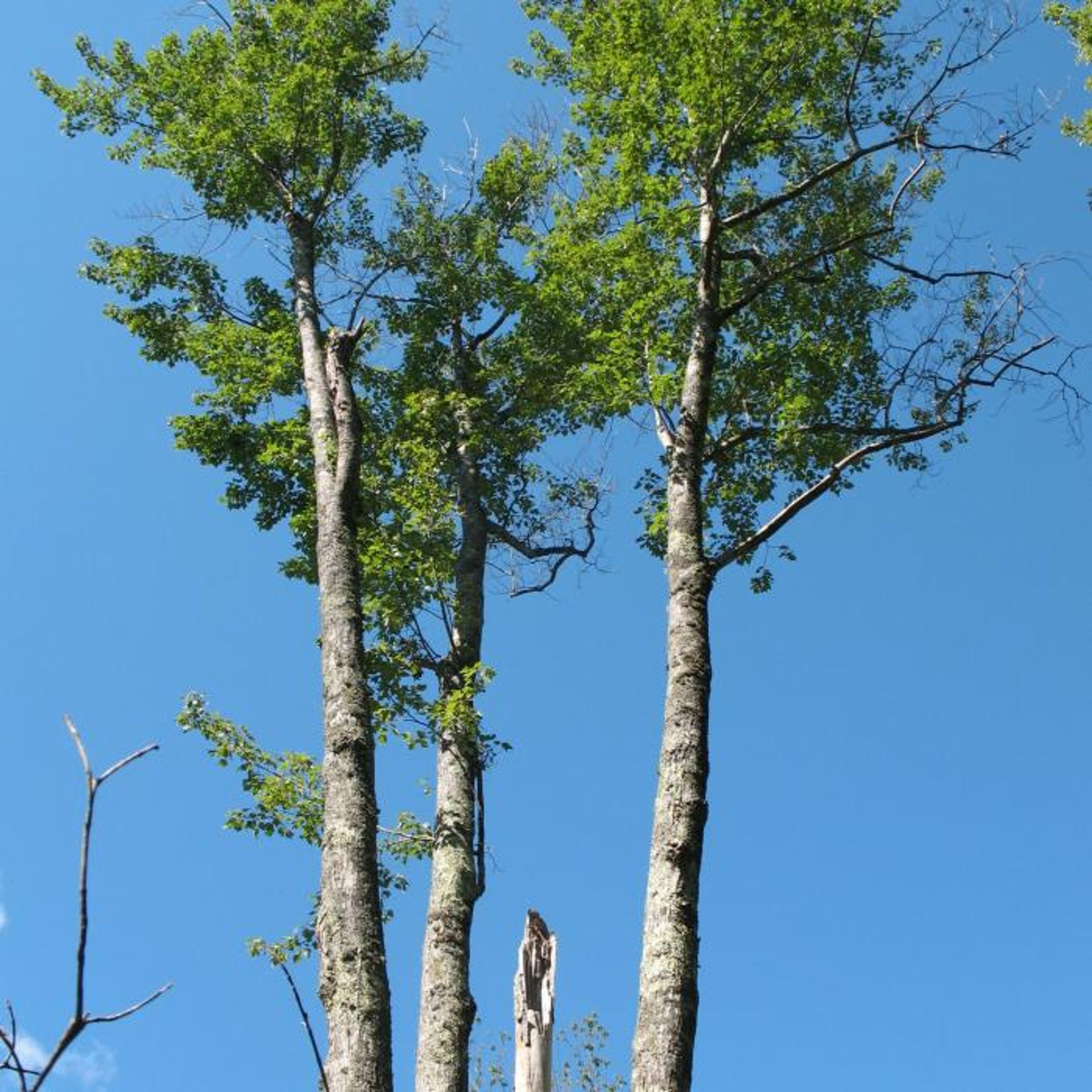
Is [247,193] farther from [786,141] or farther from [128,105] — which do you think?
[786,141]

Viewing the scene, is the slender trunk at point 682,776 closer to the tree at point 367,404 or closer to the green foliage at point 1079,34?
the tree at point 367,404

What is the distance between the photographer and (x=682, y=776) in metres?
8.04

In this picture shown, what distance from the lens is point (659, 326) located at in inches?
522

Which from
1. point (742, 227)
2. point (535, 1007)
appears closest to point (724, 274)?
point (742, 227)

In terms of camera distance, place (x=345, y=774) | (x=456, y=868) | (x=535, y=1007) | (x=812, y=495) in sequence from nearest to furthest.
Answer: (x=535, y=1007)
(x=345, y=774)
(x=812, y=495)
(x=456, y=868)

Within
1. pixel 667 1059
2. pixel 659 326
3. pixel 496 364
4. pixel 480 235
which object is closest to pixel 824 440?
pixel 659 326

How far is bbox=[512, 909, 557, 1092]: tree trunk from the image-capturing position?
679cm

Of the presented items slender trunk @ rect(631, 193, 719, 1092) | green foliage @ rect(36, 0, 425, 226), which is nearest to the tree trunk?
slender trunk @ rect(631, 193, 719, 1092)

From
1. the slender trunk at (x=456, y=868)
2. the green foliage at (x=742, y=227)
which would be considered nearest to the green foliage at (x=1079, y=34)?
the green foliage at (x=742, y=227)

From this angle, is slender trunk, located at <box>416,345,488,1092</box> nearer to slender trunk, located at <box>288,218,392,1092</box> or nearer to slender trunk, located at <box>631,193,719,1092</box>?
slender trunk, located at <box>288,218,392,1092</box>

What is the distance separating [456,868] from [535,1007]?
405 centimetres

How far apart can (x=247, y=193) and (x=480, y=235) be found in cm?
339

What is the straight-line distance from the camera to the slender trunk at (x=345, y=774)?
7.40 meters

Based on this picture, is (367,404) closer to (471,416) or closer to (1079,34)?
(471,416)
